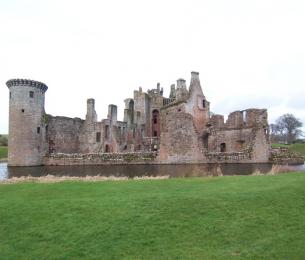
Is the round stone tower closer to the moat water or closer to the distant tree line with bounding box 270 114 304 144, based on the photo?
the moat water

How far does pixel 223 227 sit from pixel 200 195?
7.45 ft

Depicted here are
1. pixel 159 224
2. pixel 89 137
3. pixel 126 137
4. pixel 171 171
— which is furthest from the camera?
pixel 126 137

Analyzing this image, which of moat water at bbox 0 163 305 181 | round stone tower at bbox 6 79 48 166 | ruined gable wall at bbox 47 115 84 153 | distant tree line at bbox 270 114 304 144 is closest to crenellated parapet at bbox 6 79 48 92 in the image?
round stone tower at bbox 6 79 48 166

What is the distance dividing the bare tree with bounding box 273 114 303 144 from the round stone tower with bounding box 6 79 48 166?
70.1 m

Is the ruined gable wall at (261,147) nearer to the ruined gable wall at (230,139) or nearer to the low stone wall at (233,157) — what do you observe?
the low stone wall at (233,157)

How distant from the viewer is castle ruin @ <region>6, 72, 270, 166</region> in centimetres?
3878

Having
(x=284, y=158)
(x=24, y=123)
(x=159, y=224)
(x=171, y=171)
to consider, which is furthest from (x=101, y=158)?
(x=159, y=224)

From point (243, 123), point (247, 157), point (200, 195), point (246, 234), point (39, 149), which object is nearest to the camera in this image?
point (246, 234)

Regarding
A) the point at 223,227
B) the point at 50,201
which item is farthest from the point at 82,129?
the point at 223,227

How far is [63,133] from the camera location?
51.9m

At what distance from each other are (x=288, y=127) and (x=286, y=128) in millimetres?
2610

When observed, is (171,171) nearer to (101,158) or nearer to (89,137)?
(101,158)

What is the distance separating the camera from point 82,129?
54938mm

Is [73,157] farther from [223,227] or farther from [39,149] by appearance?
[223,227]
